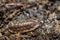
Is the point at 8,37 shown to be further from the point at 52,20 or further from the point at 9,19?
the point at 52,20

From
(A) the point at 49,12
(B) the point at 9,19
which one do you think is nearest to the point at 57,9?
(A) the point at 49,12

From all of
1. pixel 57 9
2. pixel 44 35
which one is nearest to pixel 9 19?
pixel 44 35

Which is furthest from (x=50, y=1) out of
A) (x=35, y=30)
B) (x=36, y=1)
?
(x=35, y=30)

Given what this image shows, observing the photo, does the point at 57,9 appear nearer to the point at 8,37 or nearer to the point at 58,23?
the point at 58,23

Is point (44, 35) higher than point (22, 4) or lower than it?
lower

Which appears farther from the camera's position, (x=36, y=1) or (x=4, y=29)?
(x=36, y=1)

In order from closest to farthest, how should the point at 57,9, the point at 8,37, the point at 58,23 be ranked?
the point at 8,37, the point at 58,23, the point at 57,9

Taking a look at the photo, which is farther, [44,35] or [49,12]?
[49,12]

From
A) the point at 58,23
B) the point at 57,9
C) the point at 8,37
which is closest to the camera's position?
the point at 8,37

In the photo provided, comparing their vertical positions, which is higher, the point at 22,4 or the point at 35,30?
the point at 22,4

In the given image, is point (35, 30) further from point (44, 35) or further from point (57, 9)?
point (57, 9)
